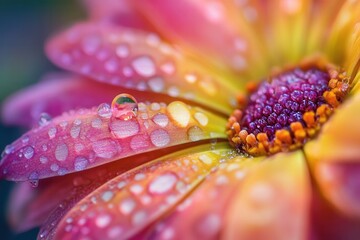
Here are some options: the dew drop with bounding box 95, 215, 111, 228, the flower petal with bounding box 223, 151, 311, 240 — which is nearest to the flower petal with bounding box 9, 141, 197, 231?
the dew drop with bounding box 95, 215, 111, 228

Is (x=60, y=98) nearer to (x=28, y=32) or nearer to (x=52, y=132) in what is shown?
(x=52, y=132)

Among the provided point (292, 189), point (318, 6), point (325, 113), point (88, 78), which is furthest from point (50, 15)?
point (292, 189)

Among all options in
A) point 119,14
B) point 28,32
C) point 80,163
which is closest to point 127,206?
point 80,163

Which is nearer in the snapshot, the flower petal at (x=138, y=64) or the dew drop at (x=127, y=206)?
the dew drop at (x=127, y=206)

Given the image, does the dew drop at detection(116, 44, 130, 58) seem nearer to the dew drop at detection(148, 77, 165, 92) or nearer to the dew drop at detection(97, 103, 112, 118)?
the dew drop at detection(148, 77, 165, 92)

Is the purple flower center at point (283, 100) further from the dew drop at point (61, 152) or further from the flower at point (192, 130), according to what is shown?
the dew drop at point (61, 152)

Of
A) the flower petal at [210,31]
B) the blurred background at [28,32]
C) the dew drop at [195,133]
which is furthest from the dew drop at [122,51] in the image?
the blurred background at [28,32]
